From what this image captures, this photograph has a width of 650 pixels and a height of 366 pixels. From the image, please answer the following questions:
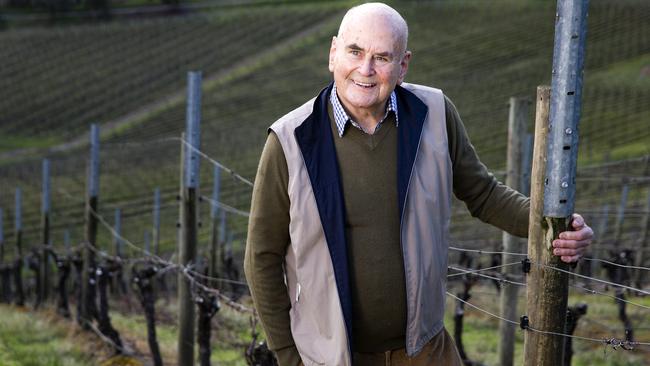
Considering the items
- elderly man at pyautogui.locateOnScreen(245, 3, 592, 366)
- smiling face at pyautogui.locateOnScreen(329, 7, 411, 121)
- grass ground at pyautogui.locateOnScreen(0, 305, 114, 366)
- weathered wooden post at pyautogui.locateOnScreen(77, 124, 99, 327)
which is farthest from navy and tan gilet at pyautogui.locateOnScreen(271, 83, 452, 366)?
weathered wooden post at pyautogui.locateOnScreen(77, 124, 99, 327)

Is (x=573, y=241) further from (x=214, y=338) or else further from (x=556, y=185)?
(x=214, y=338)

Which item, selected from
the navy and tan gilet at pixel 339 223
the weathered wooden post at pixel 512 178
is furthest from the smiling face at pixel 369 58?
the weathered wooden post at pixel 512 178

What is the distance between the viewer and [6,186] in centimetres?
2808

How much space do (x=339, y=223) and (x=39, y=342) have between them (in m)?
5.57

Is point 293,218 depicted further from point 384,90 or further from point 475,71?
point 475,71

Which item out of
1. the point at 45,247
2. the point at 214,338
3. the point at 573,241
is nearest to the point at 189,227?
the point at 214,338

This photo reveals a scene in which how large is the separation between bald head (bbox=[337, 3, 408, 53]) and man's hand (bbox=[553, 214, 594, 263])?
2.06 ft

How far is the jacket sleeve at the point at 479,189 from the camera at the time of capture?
109 inches

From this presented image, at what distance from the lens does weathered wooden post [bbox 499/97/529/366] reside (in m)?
5.68

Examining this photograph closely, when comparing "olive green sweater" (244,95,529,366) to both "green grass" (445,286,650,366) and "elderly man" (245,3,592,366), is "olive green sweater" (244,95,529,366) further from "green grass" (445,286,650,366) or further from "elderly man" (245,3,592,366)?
"green grass" (445,286,650,366)

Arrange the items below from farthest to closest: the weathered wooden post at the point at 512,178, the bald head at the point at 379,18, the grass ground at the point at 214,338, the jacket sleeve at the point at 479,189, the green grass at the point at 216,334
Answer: the green grass at the point at 216,334, the grass ground at the point at 214,338, the weathered wooden post at the point at 512,178, the jacket sleeve at the point at 479,189, the bald head at the point at 379,18

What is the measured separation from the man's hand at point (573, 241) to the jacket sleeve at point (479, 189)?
19cm

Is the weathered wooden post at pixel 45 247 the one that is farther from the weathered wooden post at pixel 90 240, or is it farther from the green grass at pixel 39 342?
the weathered wooden post at pixel 90 240

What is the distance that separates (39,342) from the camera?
7.61 meters
